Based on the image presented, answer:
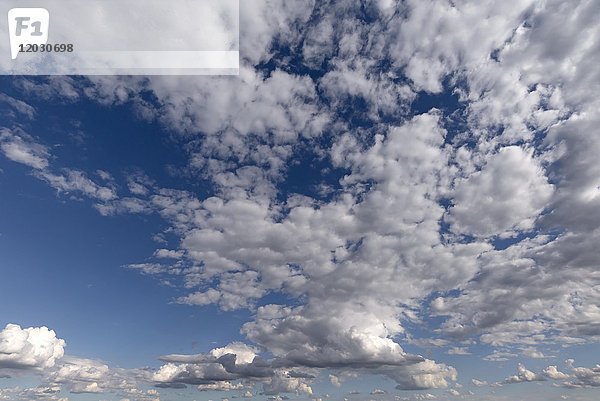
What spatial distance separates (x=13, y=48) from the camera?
100688 millimetres

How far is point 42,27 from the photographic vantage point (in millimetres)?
99938

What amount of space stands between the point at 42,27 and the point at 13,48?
33.7ft
